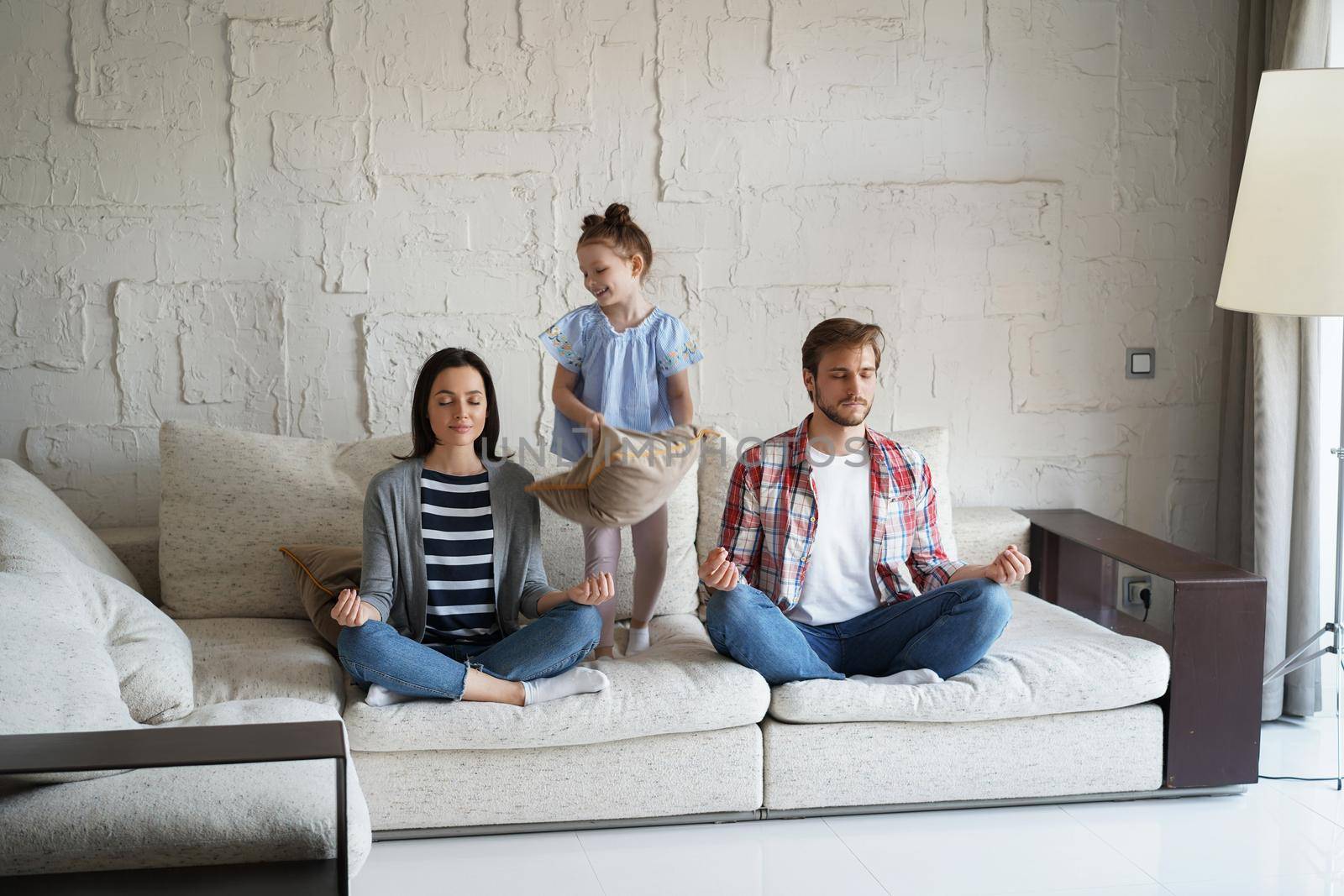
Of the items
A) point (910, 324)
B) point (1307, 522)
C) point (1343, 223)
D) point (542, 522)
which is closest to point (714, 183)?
point (910, 324)

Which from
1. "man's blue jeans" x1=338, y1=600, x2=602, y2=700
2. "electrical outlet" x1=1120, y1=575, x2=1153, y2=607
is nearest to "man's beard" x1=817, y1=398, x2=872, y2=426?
"man's blue jeans" x1=338, y1=600, x2=602, y2=700

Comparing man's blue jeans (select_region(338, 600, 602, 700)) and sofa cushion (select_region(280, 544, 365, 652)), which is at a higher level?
sofa cushion (select_region(280, 544, 365, 652))

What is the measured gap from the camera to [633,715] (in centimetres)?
234

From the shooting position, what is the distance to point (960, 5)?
328 cm

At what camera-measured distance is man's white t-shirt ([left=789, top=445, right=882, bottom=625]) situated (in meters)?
2.62

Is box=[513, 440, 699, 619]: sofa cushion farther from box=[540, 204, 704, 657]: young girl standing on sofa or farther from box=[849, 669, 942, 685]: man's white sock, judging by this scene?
box=[849, 669, 942, 685]: man's white sock

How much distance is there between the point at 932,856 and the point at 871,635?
47cm

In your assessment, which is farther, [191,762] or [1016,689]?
[1016,689]

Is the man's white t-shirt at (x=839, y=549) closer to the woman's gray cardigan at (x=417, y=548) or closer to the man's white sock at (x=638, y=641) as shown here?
the man's white sock at (x=638, y=641)

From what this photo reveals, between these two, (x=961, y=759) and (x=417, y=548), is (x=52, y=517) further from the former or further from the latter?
(x=961, y=759)

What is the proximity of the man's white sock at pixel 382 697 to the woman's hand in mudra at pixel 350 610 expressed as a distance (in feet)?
0.41

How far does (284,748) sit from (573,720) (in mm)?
818

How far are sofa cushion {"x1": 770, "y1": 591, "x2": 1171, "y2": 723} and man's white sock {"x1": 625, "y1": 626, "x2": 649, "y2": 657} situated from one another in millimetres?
379

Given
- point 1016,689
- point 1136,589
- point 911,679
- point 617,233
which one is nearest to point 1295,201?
point 1136,589
